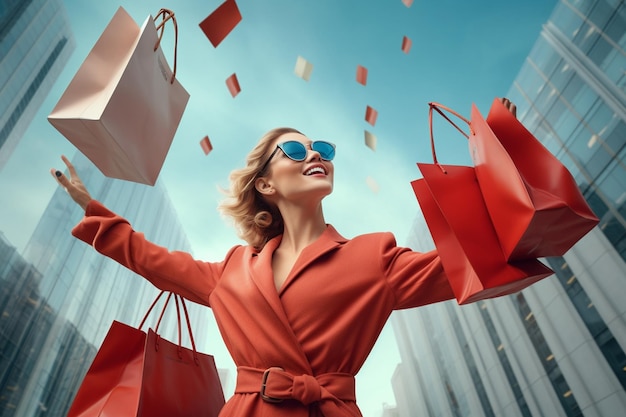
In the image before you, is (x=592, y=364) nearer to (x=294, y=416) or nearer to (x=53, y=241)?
(x=294, y=416)

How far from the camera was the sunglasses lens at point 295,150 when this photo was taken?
7.83 feet

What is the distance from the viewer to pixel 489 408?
2239 centimetres

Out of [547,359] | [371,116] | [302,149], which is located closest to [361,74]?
[371,116]

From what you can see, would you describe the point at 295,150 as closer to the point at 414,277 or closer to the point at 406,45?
the point at 414,277

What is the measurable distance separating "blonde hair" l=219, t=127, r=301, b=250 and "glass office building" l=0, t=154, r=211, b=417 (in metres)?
24.9

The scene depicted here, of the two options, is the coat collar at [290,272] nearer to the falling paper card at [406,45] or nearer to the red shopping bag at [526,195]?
the red shopping bag at [526,195]

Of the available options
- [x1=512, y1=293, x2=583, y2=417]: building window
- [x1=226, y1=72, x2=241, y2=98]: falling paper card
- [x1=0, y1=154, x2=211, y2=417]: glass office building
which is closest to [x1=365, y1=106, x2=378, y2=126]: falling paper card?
[x1=226, y1=72, x2=241, y2=98]: falling paper card

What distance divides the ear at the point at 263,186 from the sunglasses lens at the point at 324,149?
0.39m

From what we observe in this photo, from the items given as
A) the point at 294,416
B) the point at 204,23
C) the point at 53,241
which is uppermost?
the point at 53,241

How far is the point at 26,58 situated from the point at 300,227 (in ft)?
107

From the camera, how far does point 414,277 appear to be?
5.94ft

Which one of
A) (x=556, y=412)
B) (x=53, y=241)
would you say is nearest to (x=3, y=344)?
(x=53, y=241)

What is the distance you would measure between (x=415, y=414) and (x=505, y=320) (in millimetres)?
15384

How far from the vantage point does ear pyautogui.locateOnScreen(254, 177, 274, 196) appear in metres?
2.54
